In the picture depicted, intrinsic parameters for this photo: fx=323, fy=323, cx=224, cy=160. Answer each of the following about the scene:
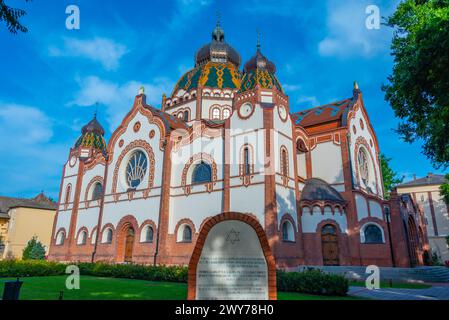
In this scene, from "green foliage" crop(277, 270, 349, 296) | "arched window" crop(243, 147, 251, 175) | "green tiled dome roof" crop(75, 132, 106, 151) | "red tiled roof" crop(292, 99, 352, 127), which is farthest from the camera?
"green tiled dome roof" crop(75, 132, 106, 151)

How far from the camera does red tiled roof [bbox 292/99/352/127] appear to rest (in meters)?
26.5

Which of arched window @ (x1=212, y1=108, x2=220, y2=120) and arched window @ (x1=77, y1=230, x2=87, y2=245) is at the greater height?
arched window @ (x1=212, y1=108, x2=220, y2=120)

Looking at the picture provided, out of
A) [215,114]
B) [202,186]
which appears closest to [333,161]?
[202,186]

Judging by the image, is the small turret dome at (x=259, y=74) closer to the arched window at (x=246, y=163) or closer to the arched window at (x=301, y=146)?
the arched window at (x=301, y=146)

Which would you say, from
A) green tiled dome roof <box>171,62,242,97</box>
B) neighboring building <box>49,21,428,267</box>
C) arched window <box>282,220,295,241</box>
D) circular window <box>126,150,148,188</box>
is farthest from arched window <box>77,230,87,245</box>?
arched window <box>282,220,295,241</box>

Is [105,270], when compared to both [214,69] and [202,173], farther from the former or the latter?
[214,69]

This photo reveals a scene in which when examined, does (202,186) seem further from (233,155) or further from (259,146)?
(259,146)

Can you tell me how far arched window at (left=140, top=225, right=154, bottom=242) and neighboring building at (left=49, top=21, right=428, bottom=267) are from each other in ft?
0.32

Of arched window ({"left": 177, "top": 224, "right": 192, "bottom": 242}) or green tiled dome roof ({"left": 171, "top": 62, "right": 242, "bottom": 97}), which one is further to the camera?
green tiled dome roof ({"left": 171, "top": 62, "right": 242, "bottom": 97})

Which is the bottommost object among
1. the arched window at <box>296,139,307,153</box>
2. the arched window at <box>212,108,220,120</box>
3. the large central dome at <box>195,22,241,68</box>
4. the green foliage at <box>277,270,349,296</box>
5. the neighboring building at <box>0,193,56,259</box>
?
the green foliage at <box>277,270,349,296</box>

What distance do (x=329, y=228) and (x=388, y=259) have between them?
4057 mm

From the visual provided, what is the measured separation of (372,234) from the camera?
21672 mm

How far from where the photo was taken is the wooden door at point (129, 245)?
85.3 feet

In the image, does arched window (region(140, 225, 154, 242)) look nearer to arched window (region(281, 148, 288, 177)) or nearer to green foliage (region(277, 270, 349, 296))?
arched window (region(281, 148, 288, 177))
